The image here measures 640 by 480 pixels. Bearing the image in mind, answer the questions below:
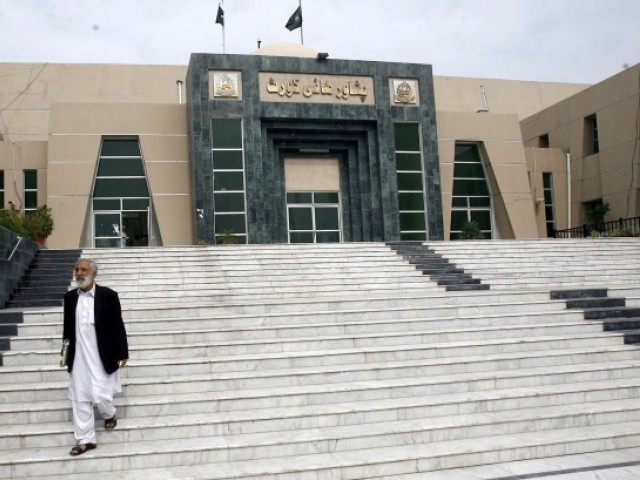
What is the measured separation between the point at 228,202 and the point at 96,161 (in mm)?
4766

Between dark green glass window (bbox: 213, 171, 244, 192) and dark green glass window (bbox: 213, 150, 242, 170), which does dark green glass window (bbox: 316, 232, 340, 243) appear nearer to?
dark green glass window (bbox: 213, 171, 244, 192)

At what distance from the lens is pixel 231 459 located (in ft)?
17.6

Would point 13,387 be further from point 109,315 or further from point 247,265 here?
point 247,265

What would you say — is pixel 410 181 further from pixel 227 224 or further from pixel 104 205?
pixel 104 205

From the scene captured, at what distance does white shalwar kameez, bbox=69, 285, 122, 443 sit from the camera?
5.32 m

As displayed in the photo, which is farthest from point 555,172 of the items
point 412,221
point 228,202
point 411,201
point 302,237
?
point 228,202

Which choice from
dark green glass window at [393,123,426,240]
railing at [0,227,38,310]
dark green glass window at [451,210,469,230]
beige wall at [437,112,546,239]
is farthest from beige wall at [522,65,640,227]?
railing at [0,227,38,310]

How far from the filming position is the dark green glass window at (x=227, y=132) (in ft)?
68.8

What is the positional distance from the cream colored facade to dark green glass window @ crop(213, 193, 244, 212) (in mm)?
1258

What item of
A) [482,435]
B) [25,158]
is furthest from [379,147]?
[482,435]

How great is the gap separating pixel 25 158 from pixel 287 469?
20500 millimetres

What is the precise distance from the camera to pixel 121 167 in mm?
21750

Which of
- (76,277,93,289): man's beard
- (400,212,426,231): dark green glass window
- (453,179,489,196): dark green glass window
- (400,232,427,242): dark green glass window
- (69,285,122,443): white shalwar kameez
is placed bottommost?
(69,285,122,443): white shalwar kameez

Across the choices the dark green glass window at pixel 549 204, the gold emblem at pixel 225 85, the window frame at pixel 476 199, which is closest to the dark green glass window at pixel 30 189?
the gold emblem at pixel 225 85
